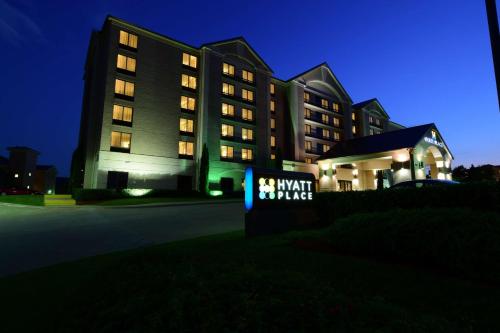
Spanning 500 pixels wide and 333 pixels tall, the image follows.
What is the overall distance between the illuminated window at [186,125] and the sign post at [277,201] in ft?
82.7

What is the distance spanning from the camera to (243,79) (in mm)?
39594

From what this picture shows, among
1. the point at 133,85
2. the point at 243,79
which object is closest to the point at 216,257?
the point at 133,85

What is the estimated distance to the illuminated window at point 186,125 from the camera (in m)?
34.2

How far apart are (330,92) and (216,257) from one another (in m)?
50.5

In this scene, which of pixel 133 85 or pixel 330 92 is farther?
pixel 330 92

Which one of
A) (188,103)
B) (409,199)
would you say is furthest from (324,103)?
(409,199)

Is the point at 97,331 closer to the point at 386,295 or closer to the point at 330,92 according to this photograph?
the point at 386,295

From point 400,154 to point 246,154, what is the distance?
19.0 metres

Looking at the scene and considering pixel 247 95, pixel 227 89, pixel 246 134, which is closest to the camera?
pixel 227 89

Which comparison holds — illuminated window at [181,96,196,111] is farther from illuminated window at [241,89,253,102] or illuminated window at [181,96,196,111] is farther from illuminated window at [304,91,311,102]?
illuminated window at [304,91,311,102]

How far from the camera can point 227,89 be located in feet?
124

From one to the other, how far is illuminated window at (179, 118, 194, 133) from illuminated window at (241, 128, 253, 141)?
7.42 meters

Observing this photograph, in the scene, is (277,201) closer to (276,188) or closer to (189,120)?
(276,188)

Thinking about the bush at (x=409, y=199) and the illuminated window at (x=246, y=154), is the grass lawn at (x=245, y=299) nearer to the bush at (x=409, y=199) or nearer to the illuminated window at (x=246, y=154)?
the bush at (x=409, y=199)
